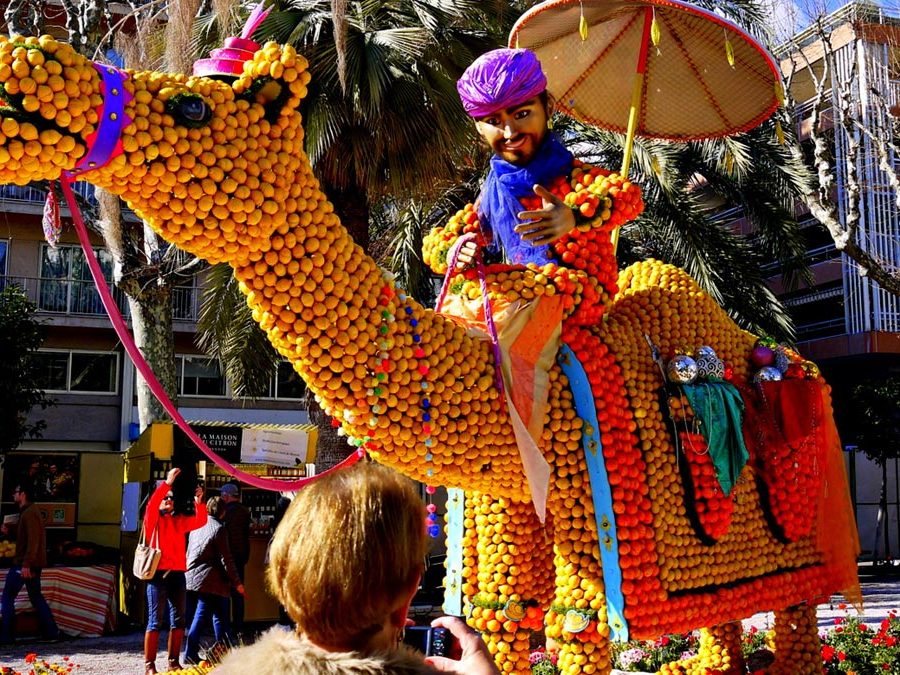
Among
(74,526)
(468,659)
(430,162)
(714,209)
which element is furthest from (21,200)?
(468,659)

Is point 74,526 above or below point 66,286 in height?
below

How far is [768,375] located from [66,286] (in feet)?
67.1

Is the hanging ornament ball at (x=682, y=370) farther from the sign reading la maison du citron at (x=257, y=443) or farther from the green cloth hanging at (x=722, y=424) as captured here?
the sign reading la maison du citron at (x=257, y=443)

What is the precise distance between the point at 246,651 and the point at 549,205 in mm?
2263

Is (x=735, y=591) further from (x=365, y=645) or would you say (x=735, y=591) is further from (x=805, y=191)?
(x=805, y=191)

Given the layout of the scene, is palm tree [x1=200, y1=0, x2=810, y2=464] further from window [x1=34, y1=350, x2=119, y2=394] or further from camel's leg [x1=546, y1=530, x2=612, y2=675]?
window [x1=34, y1=350, x2=119, y2=394]

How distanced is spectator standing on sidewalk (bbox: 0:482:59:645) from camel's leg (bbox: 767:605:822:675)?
7.58 meters

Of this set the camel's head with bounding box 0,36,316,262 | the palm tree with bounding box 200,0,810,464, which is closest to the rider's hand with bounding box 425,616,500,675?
the camel's head with bounding box 0,36,316,262

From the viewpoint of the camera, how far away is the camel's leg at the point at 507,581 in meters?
3.91

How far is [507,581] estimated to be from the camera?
13.0 feet

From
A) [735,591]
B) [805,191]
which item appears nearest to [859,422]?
[805,191]

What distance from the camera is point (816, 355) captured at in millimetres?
21031

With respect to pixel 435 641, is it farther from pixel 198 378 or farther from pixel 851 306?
pixel 198 378

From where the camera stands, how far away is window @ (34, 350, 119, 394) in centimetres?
2208
